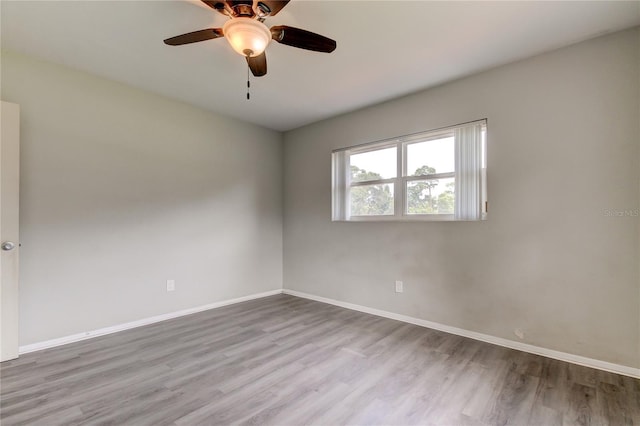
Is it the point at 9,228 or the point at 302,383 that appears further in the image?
the point at 9,228

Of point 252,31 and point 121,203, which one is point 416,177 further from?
point 121,203

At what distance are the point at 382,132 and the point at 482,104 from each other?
1.11 meters

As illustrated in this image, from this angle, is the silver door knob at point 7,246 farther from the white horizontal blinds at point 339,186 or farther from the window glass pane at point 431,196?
the window glass pane at point 431,196

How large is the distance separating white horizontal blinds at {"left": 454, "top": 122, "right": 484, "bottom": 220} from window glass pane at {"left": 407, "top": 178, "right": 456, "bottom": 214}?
12 cm

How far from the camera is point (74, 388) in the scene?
1.99 metres

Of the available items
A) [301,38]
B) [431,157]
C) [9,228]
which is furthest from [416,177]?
[9,228]

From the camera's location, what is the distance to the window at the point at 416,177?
288 centimetres

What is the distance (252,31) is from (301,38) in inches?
11.8

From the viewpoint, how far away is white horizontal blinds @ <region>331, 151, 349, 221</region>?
4012 mm

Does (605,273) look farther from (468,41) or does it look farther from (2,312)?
(2,312)

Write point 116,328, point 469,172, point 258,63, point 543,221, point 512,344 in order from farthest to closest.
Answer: point 116,328, point 469,172, point 512,344, point 543,221, point 258,63

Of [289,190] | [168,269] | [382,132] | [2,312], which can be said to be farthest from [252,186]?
[2,312]

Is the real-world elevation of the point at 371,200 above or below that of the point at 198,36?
below

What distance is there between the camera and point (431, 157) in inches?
128
